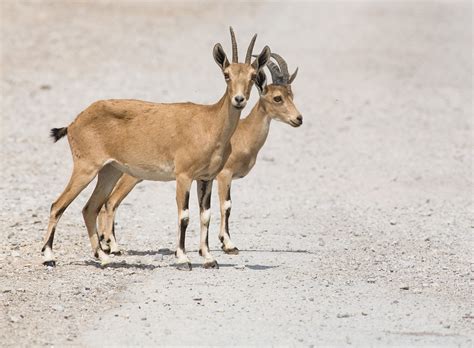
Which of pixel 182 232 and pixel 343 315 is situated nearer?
pixel 343 315

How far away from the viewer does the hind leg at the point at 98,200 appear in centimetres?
1380

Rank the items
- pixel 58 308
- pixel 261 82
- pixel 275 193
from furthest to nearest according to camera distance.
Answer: pixel 275 193 < pixel 261 82 < pixel 58 308

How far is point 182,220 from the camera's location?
13.2 m

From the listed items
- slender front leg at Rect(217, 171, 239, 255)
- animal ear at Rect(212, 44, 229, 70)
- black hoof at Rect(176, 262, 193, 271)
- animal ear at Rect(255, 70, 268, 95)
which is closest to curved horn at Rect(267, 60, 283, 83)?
animal ear at Rect(255, 70, 268, 95)

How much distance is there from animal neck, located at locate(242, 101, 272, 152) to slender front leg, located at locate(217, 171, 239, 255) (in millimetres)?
631

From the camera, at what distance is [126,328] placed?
10516 mm

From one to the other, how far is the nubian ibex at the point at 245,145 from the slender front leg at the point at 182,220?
136cm

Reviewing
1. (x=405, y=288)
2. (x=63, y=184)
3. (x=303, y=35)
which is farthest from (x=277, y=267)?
(x=303, y=35)

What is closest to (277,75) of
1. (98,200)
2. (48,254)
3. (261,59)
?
(261,59)

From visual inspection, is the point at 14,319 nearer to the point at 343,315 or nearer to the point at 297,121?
the point at 343,315

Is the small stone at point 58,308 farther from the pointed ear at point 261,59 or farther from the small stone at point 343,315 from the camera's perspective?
the pointed ear at point 261,59

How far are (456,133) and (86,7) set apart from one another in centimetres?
1993

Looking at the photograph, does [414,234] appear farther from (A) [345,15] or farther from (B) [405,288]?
(A) [345,15]

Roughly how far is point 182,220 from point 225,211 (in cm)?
178
